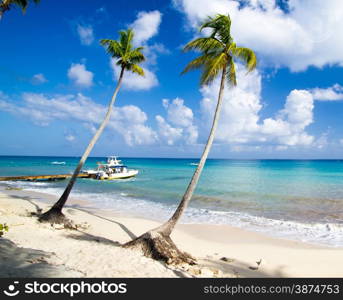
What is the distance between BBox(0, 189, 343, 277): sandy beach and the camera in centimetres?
605

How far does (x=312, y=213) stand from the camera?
682 inches

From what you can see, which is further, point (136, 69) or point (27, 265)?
point (136, 69)

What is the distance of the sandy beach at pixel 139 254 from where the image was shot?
6.05 m

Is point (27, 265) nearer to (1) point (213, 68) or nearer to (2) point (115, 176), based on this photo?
(1) point (213, 68)

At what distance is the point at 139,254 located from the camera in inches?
294

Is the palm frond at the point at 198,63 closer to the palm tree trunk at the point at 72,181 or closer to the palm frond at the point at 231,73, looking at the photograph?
the palm frond at the point at 231,73

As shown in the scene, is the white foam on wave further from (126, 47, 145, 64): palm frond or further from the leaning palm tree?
(126, 47, 145, 64): palm frond

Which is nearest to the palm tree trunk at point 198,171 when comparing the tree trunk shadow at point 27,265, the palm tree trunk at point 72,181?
the tree trunk shadow at point 27,265

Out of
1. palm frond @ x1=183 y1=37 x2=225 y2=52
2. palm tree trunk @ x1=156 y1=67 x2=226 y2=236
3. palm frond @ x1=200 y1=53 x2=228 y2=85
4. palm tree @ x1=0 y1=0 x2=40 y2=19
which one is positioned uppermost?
palm tree @ x1=0 y1=0 x2=40 y2=19

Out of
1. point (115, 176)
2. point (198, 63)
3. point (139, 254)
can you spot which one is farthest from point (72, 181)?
point (115, 176)

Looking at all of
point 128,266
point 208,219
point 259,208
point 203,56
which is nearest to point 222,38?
point 203,56

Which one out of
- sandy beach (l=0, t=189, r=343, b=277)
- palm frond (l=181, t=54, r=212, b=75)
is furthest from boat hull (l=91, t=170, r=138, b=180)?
palm frond (l=181, t=54, r=212, b=75)

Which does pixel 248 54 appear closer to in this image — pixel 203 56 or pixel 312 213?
pixel 203 56

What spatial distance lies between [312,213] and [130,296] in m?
16.6
